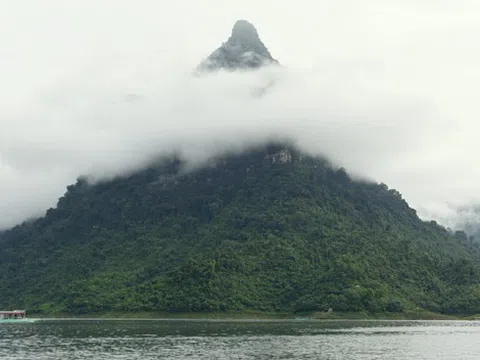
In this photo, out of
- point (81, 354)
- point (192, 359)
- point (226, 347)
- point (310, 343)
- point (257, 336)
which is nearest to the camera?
point (192, 359)

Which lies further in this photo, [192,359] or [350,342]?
[350,342]

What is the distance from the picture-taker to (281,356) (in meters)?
112

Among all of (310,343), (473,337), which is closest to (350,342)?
(310,343)

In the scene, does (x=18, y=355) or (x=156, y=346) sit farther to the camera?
(x=156, y=346)

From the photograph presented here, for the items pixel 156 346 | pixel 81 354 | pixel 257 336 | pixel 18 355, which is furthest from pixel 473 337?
pixel 18 355

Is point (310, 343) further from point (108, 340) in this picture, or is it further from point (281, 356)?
point (108, 340)

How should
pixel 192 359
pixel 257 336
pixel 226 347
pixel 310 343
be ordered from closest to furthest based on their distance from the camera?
1. pixel 192 359
2. pixel 226 347
3. pixel 310 343
4. pixel 257 336

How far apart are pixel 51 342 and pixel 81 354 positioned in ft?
95.1

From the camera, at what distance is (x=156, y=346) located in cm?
12850

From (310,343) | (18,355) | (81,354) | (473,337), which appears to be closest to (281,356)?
Result: (310,343)

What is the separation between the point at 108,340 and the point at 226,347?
3174cm

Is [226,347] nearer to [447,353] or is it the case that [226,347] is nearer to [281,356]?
[281,356]

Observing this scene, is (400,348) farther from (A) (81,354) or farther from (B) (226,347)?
(A) (81,354)

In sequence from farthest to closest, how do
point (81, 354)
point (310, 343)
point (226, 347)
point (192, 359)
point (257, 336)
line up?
1. point (257, 336)
2. point (310, 343)
3. point (226, 347)
4. point (81, 354)
5. point (192, 359)
